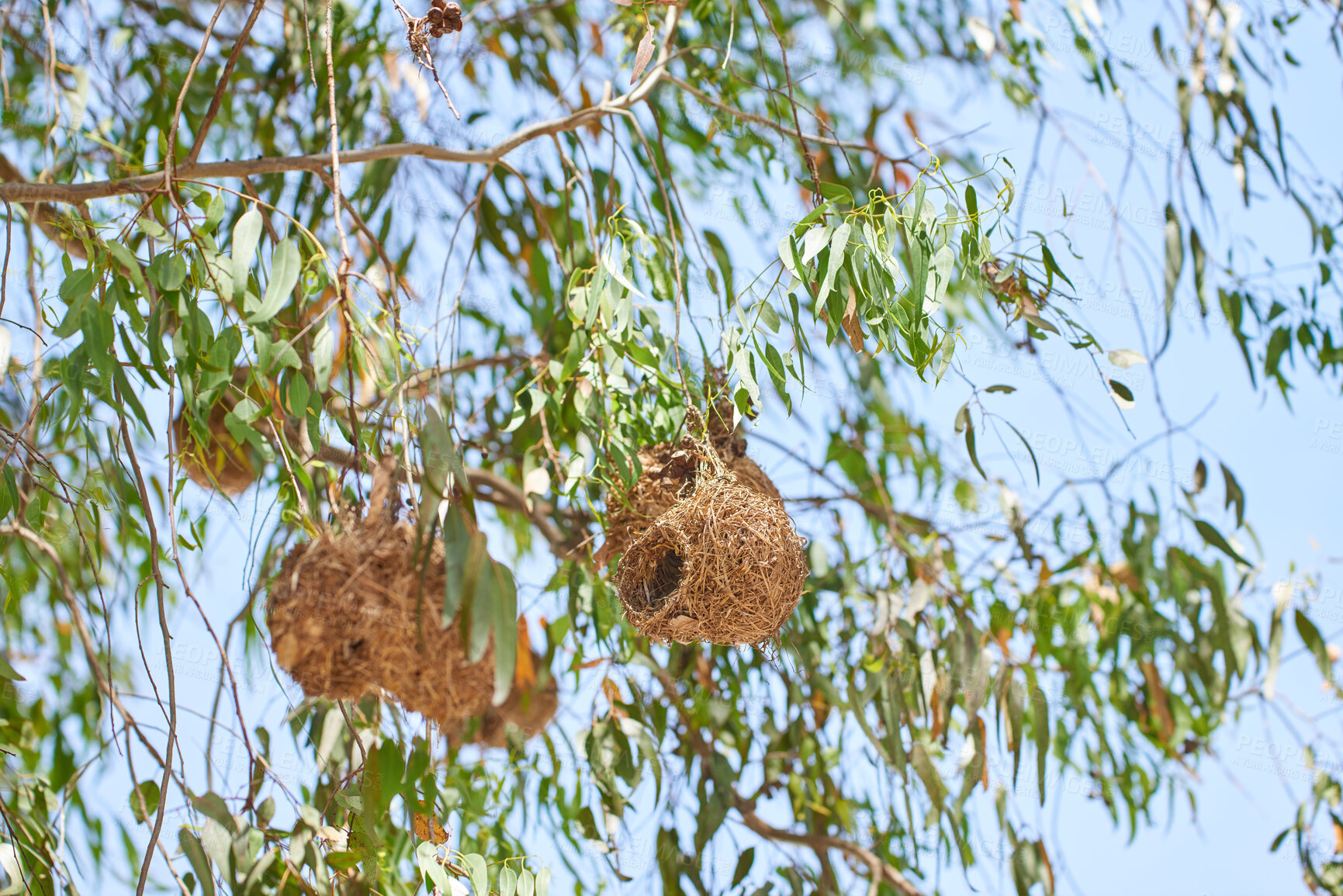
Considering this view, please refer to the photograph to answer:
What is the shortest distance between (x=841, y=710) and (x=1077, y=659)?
69 centimetres

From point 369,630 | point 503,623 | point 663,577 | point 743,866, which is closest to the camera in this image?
point 503,623

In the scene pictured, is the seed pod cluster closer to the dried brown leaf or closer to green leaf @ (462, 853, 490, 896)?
the dried brown leaf

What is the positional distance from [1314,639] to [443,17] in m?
2.25

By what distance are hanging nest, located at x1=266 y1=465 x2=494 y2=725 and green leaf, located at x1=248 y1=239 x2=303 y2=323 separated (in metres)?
0.26

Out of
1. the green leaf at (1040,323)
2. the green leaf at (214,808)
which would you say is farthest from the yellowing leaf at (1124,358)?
the green leaf at (214,808)

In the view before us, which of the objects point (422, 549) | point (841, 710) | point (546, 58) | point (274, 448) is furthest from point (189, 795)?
point (546, 58)

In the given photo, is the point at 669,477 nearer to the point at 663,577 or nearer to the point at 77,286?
the point at 663,577

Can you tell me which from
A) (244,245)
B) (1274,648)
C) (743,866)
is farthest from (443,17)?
(1274,648)

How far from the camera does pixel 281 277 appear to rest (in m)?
1.24

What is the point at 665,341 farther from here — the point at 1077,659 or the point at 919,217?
the point at 1077,659

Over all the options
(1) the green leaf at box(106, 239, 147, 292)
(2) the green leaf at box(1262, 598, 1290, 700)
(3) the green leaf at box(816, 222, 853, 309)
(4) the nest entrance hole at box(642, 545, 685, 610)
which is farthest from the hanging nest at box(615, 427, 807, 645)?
(2) the green leaf at box(1262, 598, 1290, 700)

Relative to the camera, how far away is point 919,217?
1358 millimetres

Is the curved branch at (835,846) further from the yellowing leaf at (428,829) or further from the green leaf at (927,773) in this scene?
the yellowing leaf at (428,829)

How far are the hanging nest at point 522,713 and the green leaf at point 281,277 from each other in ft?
4.92
